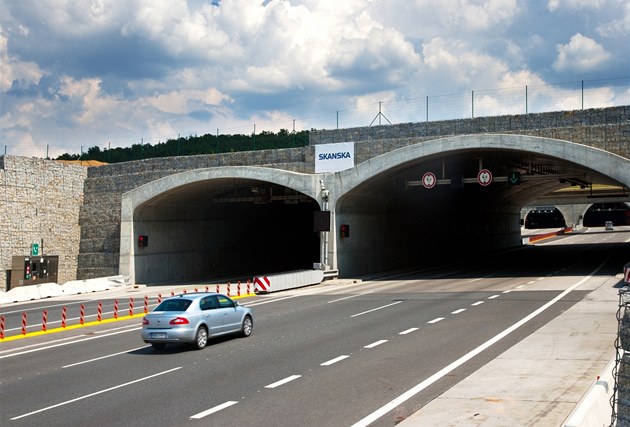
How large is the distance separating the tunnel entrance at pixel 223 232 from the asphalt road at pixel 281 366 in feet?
71.4

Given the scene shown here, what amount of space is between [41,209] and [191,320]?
115ft

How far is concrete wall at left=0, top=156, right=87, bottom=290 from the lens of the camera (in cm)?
4531

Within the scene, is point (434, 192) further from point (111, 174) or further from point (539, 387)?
point (539, 387)

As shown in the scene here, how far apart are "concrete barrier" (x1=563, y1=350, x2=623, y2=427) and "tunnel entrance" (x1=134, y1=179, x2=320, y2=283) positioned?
128 feet

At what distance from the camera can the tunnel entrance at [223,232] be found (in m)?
49.0

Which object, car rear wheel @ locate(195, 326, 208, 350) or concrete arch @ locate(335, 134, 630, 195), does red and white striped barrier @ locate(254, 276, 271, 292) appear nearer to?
concrete arch @ locate(335, 134, 630, 195)

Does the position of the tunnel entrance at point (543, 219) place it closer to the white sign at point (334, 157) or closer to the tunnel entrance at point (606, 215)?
the tunnel entrance at point (606, 215)

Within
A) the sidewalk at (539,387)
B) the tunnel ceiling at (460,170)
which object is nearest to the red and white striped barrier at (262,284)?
the tunnel ceiling at (460,170)

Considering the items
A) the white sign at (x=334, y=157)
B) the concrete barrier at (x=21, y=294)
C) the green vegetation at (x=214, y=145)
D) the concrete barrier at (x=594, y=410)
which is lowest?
the concrete barrier at (x=21, y=294)

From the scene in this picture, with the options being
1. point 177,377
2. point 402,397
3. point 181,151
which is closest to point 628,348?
point 402,397

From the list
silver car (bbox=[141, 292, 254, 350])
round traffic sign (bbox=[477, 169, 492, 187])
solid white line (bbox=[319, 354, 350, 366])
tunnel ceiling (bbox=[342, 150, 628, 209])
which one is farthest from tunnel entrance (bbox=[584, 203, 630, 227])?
solid white line (bbox=[319, 354, 350, 366])

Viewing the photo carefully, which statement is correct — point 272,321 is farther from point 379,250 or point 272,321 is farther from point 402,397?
point 379,250

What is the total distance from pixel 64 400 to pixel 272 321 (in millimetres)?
11786

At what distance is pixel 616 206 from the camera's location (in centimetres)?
14600
